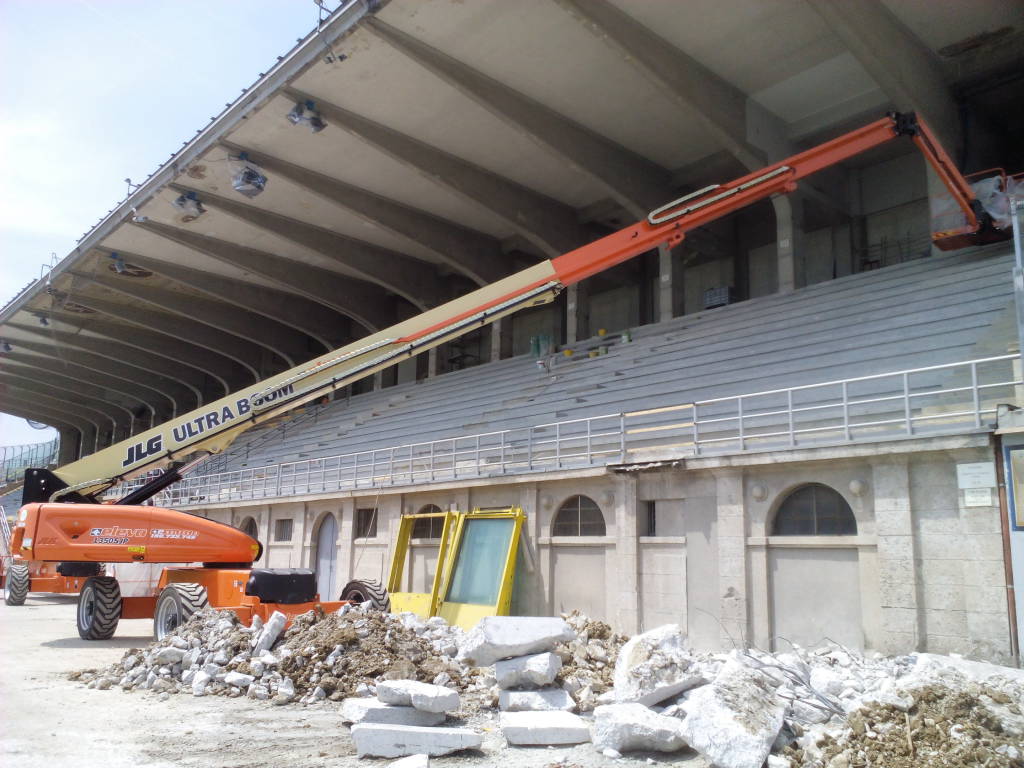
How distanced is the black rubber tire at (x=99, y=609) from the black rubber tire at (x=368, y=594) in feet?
14.9

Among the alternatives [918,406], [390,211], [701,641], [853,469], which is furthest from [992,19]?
[390,211]

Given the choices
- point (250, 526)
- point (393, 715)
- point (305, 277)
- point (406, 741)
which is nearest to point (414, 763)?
point (406, 741)

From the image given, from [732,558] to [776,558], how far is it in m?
0.63

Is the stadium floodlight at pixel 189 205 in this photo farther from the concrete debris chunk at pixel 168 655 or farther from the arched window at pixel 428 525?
the concrete debris chunk at pixel 168 655

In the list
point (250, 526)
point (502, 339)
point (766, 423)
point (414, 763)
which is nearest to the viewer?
point (414, 763)

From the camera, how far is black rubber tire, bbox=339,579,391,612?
15.5 m

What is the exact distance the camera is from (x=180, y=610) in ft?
47.6

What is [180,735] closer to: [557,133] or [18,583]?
[557,133]

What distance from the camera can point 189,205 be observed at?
91.5 feet

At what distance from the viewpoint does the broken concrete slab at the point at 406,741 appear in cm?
793

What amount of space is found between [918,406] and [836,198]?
12317 mm

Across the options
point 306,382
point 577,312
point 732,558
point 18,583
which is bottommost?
point 18,583

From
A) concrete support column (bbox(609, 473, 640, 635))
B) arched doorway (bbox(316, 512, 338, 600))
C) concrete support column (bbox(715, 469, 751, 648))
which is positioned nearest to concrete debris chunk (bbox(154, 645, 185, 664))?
concrete support column (bbox(609, 473, 640, 635))

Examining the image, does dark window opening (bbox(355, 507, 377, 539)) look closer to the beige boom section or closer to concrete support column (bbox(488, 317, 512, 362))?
the beige boom section
